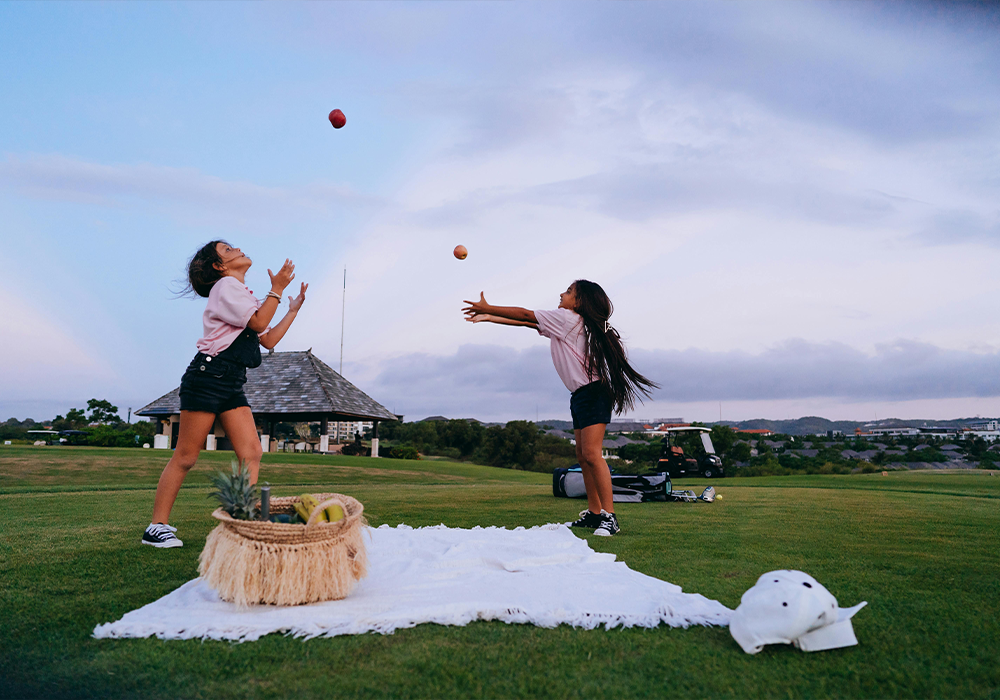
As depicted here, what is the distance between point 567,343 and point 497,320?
2.20 ft

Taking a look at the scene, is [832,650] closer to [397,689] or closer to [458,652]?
[458,652]

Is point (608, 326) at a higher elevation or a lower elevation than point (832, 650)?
higher

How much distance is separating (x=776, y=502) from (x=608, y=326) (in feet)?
13.9

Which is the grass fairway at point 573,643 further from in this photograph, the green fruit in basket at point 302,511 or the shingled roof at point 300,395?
the shingled roof at point 300,395

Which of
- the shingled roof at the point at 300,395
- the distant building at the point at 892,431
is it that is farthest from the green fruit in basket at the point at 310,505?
the distant building at the point at 892,431

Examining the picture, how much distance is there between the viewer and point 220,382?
13.0 ft

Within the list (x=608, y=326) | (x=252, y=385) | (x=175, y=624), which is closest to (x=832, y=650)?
(x=175, y=624)

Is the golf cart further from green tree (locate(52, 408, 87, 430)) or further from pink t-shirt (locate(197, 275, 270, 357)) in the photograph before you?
green tree (locate(52, 408, 87, 430))

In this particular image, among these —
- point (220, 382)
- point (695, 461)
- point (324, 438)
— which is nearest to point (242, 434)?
point (220, 382)

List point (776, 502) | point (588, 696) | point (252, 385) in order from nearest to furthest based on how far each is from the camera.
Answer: point (588, 696) → point (776, 502) → point (252, 385)

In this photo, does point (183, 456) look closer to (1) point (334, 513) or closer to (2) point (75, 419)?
(1) point (334, 513)

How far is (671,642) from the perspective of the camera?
2150mm

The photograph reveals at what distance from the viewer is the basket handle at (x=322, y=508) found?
2715 mm

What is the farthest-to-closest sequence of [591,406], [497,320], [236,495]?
[497,320] < [591,406] < [236,495]
